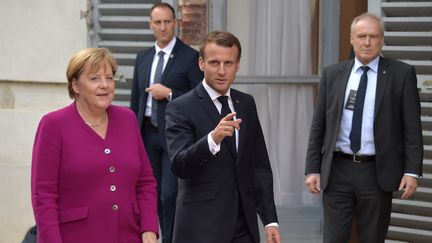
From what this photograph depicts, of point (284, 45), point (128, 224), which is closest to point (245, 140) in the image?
point (128, 224)

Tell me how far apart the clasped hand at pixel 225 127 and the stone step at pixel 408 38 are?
9.35ft

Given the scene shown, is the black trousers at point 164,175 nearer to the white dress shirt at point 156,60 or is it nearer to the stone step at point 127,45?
the white dress shirt at point 156,60

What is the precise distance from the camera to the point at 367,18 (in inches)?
264

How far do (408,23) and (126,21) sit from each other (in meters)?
2.41

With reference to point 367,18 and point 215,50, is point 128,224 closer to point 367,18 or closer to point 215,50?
point 215,50

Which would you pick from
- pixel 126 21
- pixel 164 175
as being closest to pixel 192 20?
pixel 126 21

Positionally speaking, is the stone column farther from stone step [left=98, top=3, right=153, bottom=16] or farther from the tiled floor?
the tiled floor

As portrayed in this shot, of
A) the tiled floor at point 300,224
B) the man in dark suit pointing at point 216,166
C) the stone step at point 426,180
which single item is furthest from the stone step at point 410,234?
the man in dark suit pointing at point 216,166

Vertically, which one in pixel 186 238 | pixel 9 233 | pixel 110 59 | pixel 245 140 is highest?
pixel 110 59

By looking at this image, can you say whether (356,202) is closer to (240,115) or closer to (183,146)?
(240,115)

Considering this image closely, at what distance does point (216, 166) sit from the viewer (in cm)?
552

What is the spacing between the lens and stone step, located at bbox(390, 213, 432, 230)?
305 inches

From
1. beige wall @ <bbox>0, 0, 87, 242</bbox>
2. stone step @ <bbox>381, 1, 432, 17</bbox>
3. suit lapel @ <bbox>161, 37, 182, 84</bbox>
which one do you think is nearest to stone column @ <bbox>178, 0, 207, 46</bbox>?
suit lapel @ <bbox>161, 37, 182, 84</bbox>

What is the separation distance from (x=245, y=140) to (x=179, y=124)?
14.2 inches
